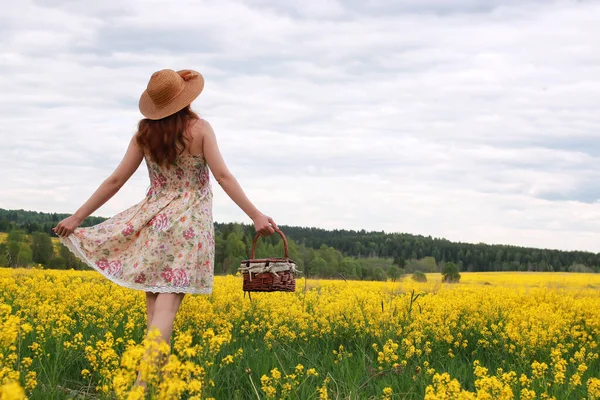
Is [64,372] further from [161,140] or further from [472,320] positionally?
[472,320]

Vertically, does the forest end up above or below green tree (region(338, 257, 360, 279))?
above

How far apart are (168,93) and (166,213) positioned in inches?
32.0

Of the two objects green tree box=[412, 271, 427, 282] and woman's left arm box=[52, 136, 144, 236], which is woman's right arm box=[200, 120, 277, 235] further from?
green tree box=[412, 271, 427, 282]

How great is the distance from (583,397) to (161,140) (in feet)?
11.0

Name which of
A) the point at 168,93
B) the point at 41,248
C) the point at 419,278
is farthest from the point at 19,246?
the point at 168,93

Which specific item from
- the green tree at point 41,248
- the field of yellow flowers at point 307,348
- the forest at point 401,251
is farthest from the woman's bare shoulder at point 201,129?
the green tree at point 41,248

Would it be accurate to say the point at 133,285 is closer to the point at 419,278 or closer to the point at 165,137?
the point at 165,137

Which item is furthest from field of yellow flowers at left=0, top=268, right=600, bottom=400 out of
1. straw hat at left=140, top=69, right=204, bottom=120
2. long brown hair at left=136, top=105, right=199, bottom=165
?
straw hat at left=140, top=69, right=204, bottom=120

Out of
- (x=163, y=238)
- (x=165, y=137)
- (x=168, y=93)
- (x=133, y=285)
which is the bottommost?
(x=133, y=285)

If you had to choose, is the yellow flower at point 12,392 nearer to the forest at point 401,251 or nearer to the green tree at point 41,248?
the forest at point 401,251

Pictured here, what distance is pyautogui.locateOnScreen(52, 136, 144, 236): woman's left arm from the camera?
4617mm

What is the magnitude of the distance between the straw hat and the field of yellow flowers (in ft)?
4.96

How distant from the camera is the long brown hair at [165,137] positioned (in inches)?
177

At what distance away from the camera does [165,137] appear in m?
4.47
